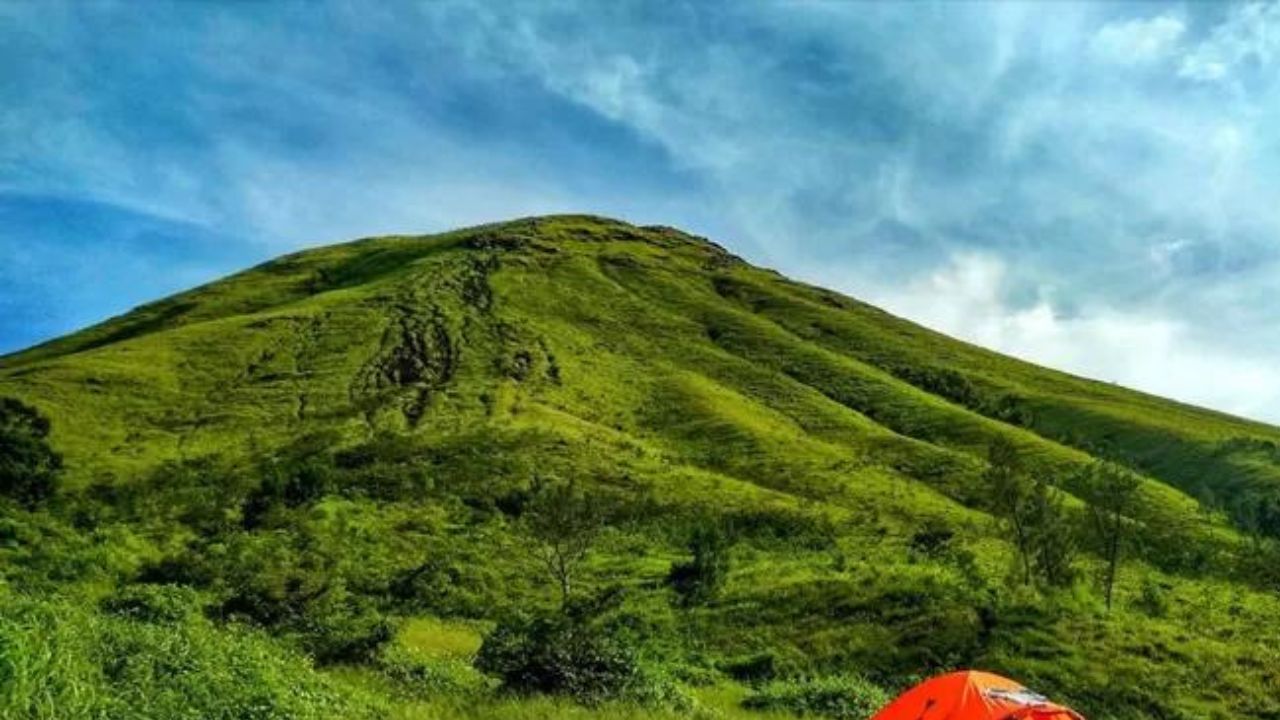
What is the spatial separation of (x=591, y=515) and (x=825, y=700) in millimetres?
32384

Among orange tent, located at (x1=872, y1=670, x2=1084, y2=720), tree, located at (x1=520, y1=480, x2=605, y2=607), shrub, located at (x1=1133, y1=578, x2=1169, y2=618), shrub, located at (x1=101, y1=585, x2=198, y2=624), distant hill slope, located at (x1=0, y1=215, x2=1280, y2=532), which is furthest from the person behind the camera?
distant hill slope, located at (x1=0, y1=215, x2=1280, y2=532)

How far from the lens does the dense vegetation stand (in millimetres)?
25219

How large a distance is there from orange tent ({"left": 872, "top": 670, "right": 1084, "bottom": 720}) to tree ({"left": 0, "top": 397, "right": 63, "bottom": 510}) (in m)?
72.6

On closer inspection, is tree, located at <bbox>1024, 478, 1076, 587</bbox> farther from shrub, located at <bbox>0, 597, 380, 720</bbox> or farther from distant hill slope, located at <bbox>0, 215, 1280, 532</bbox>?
shrub, located at <bbox>0, 597, 380, 720</bbox>

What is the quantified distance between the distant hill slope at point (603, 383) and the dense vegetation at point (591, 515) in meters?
0.73

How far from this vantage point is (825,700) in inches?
1179

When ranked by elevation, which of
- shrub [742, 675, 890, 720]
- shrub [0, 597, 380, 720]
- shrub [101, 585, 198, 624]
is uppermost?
shrub [0, 597, 380, 720]

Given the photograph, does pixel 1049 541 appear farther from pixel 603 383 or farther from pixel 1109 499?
pixel 603 383

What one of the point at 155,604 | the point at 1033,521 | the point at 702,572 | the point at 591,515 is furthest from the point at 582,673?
the point at 1033,521

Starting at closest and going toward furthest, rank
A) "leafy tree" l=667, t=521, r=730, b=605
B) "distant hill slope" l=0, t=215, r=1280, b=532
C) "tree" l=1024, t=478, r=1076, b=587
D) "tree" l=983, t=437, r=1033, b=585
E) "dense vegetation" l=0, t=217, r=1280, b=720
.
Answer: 1. "dense vegetation" l=0, t=217, r=1280, b=720
2. "tree" l=1024, t=478, r=1076, b=587
3. "leafy tree" l=667, t=521, r=730, b=605
4. "tree" l=983, t=437, r=1033, b=585
5. "distant hill slope" l=0, t=215, r=1280, b=532

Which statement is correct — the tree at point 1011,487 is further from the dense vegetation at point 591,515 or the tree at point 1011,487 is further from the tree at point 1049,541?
the tree at point 1049,541

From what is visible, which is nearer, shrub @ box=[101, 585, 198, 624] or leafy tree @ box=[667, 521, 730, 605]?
shrub @ box=[101, 585, 198, 624]

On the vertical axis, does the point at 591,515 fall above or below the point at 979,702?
above

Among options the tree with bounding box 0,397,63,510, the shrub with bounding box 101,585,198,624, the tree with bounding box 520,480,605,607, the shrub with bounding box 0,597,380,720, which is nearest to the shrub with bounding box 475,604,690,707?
the shrub with bounding box 0,597,380,720
